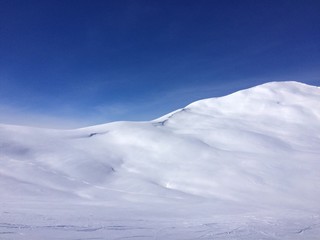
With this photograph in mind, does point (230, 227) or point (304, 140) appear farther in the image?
point (304, 140)

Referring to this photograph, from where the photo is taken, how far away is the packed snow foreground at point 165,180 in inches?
375

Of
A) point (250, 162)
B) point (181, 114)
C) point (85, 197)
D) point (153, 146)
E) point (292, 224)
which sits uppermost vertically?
point (181, 114)

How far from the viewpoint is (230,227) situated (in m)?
9.91

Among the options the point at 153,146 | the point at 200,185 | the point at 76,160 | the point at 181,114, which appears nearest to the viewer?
the point at 200,185

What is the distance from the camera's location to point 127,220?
10156 mm

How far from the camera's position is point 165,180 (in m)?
16.6

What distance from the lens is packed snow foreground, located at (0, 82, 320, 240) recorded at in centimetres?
952

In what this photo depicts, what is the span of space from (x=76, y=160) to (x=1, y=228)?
978cm

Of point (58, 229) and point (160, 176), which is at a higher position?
point (160, 176)

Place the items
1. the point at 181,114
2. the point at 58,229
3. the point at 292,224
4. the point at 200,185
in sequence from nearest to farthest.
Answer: the point at 58,229
the point at 292,224
the point at 200,185
the point at 181,114

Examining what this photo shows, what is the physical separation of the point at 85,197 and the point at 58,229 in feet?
16.1

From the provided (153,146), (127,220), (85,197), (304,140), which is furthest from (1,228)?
(304,140)

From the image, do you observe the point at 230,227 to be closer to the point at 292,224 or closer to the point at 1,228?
the point at 292,224

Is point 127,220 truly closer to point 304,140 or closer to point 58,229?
point 58,229
